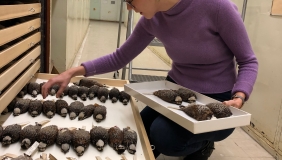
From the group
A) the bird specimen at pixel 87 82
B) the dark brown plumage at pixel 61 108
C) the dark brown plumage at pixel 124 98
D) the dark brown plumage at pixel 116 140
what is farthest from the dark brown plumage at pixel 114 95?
the dark brown plumage at pixel 116 140

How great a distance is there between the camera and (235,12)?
101 cm

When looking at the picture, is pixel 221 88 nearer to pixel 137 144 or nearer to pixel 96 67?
pixel 137 144

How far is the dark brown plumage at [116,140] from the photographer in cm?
87

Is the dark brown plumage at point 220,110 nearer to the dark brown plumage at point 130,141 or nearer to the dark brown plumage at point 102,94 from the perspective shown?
the dark brown plumage at point 130,141

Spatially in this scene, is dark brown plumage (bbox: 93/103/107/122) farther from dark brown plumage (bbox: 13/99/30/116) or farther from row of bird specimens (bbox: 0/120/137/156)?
dark brown plumage (bbox: 13/99/30/116)

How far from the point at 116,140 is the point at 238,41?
1.76 ft

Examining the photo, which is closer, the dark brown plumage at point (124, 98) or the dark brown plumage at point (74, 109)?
the dark brown plumage at point (74, 109)

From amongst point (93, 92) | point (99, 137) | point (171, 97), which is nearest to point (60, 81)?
point (93, 92)

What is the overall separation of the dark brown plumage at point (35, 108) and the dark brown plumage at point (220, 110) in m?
0.60

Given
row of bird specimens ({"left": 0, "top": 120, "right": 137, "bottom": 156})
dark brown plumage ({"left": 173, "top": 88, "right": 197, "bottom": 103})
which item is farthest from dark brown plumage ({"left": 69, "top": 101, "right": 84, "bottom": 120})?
dark brown plumage ({"left": 173, "top": 88, "right": 197, "bottom": 103})

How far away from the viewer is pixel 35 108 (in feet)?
3.38

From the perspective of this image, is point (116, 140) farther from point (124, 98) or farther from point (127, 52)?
point (127, 52)

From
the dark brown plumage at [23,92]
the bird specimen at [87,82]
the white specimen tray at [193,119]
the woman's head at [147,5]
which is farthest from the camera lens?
the bird specimen at [87,82]

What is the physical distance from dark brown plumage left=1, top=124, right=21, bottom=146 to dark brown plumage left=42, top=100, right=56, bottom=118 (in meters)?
0.17
